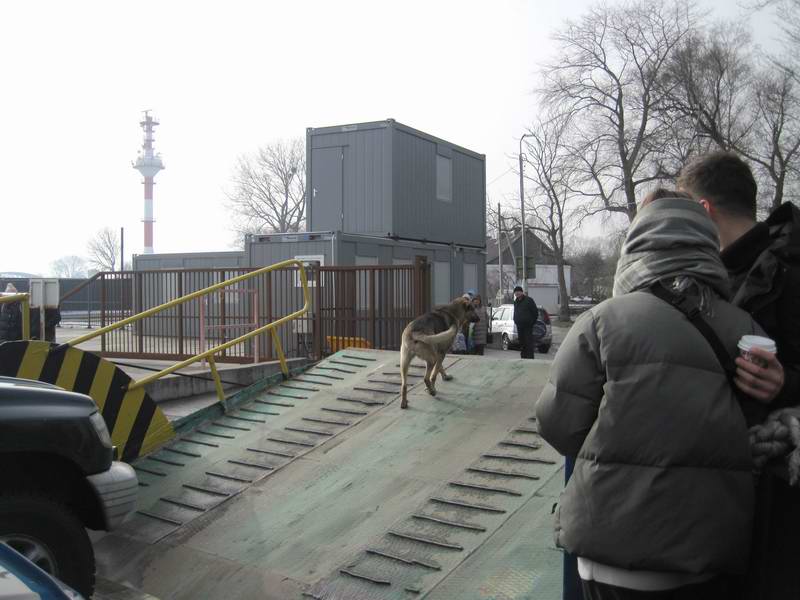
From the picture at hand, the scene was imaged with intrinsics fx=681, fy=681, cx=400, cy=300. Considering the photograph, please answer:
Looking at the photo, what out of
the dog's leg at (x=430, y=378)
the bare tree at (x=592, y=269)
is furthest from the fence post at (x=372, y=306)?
the bare tree at (x=592, y=269)

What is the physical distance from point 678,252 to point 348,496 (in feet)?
12.5

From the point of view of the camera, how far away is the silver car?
73.9ft

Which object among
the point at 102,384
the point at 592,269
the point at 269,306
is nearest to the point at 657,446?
the point at 102,384

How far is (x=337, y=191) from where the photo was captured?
17797 millimetres

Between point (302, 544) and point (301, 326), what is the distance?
6.05 m

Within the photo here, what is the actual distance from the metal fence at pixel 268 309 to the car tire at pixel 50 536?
5715mm

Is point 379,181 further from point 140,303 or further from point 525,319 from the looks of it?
point 140,303

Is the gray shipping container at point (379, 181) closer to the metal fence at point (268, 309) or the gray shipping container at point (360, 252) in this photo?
the gray shipping container at point (360, 252)

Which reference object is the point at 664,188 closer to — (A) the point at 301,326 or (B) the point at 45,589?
(B) the point at 45,589

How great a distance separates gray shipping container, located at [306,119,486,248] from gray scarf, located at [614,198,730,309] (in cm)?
1485

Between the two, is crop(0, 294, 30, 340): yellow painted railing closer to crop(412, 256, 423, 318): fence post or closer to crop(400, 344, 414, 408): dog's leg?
crop(400, 344, 414, 408): dog's leg

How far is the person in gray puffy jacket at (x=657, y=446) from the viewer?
1854 mm

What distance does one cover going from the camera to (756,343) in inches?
74.6

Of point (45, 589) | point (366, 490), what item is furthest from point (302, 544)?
point (45, 589)
